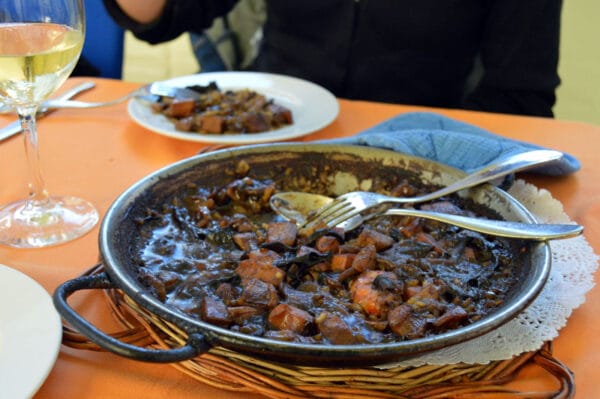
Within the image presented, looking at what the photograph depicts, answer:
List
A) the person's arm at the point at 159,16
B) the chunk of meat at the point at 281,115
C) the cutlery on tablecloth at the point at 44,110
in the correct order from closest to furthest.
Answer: the cutlery on tablecloth at the point at 44,110, the chunk of meat at the point at 281,115, the person's arm at the point at 159,16

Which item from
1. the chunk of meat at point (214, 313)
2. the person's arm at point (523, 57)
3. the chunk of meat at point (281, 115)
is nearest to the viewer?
the chunk of meat at point (214, 313)

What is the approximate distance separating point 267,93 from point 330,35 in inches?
21.6

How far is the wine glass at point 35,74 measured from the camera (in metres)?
0.93

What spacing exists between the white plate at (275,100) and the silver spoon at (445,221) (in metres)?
0.35

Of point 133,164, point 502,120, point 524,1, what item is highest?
point 524,1

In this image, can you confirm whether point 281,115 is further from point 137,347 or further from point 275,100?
point 137,347

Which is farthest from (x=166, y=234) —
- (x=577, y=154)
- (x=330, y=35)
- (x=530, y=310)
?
(x=330, y=35)

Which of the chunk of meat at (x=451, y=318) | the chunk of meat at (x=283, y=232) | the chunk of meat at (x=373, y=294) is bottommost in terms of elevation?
the chunk of meat at (x=283, y=232)

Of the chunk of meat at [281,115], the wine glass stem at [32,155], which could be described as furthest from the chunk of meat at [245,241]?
the chunk of meat at [281,115]

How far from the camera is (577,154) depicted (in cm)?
144

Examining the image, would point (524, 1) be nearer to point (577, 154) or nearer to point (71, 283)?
point (577, 154)

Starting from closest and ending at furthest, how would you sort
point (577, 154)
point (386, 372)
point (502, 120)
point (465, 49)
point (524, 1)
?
point (386, 372) → point (577, 154) → point (502, 120) → point (524, 1) → point (465, 49)

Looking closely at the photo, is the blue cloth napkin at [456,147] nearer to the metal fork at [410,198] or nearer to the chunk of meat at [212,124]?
the metal fork at [410,198]

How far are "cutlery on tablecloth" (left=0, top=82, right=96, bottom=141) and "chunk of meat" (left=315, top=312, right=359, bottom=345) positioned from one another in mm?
997
